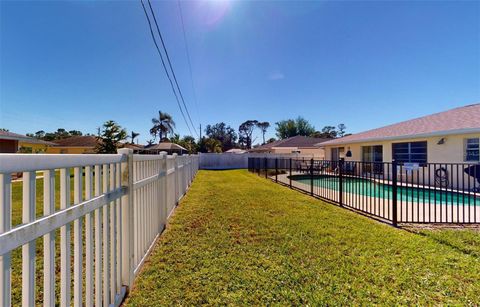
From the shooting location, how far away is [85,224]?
1812 millimetres

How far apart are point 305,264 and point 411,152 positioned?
1411 cm

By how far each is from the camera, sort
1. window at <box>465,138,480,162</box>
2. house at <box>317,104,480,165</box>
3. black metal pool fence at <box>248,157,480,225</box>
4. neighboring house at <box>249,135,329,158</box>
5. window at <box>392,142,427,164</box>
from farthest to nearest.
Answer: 1. neighboring house at <box>249,135,329,158</box>
2. window at <box>392,142,427,164</box>
3. house at <box>317,104,480,165</box>
4. window at <box>465,138,480,162</box>
5. black metal pool fence at <box>248,157,480,225</box>

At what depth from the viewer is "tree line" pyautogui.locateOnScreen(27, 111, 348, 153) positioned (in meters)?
22.6

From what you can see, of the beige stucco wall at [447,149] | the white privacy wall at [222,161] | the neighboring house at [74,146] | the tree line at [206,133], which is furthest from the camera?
the neighboring house at [74,146]

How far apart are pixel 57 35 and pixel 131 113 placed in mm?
19087

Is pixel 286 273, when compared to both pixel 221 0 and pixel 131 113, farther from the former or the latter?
pixel 131 113

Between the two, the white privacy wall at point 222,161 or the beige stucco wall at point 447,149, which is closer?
the beige stucco wall at point 447,149

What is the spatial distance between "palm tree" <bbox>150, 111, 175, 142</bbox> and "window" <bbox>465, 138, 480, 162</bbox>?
39804 millimetres

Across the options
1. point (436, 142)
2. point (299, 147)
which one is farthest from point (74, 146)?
point (436, 142)

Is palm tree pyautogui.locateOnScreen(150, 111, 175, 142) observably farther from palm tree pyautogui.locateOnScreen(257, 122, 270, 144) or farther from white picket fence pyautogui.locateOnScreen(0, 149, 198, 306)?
white picket fence pyautogui.locateOnScreen(0, 149, 198, 306)

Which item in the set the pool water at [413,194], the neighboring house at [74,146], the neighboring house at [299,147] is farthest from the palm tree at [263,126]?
the pool water at [413,194]

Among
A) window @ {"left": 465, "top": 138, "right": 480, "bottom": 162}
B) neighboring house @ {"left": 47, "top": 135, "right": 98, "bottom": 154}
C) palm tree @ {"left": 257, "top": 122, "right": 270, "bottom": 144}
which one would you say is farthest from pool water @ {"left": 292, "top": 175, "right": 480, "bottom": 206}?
palm tree @ {"left": 257, "top": 122, "right": 270, "bottom": 144}

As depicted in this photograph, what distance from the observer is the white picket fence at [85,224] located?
1055 mm

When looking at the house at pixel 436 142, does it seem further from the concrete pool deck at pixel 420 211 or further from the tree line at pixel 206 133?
the tree line at pixel 206 133
